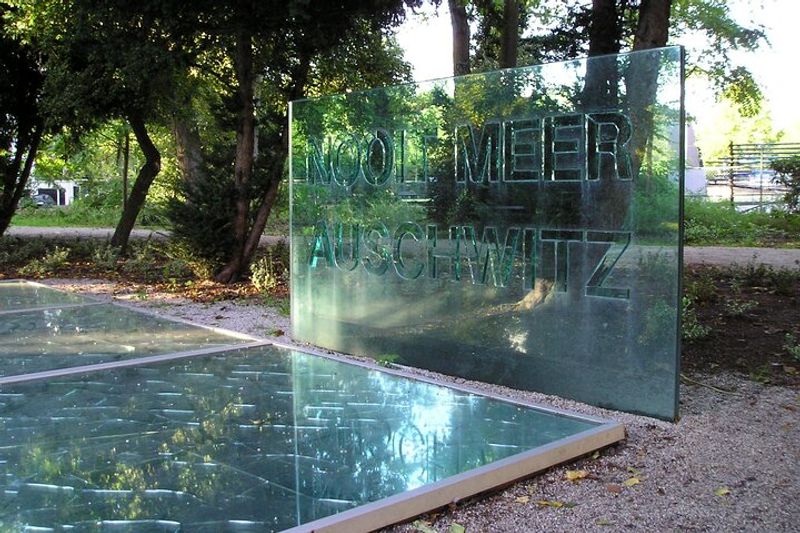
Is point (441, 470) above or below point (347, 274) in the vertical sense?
below

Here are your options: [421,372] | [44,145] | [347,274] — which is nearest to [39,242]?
[44,145]

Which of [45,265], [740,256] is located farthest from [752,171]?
[45,265]

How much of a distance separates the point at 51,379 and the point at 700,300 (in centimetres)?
632

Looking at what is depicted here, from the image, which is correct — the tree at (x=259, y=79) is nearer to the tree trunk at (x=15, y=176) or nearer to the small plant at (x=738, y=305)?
the small plant at (x=738, y=305)

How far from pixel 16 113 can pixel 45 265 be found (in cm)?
373

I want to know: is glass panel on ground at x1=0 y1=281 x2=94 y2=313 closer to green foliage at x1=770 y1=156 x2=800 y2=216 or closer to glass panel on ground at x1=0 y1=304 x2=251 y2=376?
glass panel on ground at x1=0 y1=304 x2=251 y2=376

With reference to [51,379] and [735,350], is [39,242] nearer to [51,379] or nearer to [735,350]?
[51,379]

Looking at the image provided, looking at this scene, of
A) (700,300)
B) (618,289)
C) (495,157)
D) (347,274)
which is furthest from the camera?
(700,300)

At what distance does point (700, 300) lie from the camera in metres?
8.41

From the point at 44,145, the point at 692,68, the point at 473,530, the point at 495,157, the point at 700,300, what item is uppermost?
the point at 692,68

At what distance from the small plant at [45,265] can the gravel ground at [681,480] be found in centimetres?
1052

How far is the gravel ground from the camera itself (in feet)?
12.1

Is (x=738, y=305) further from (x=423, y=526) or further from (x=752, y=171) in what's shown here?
(x=752, y=171)

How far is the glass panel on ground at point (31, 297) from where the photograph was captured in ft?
33.3
